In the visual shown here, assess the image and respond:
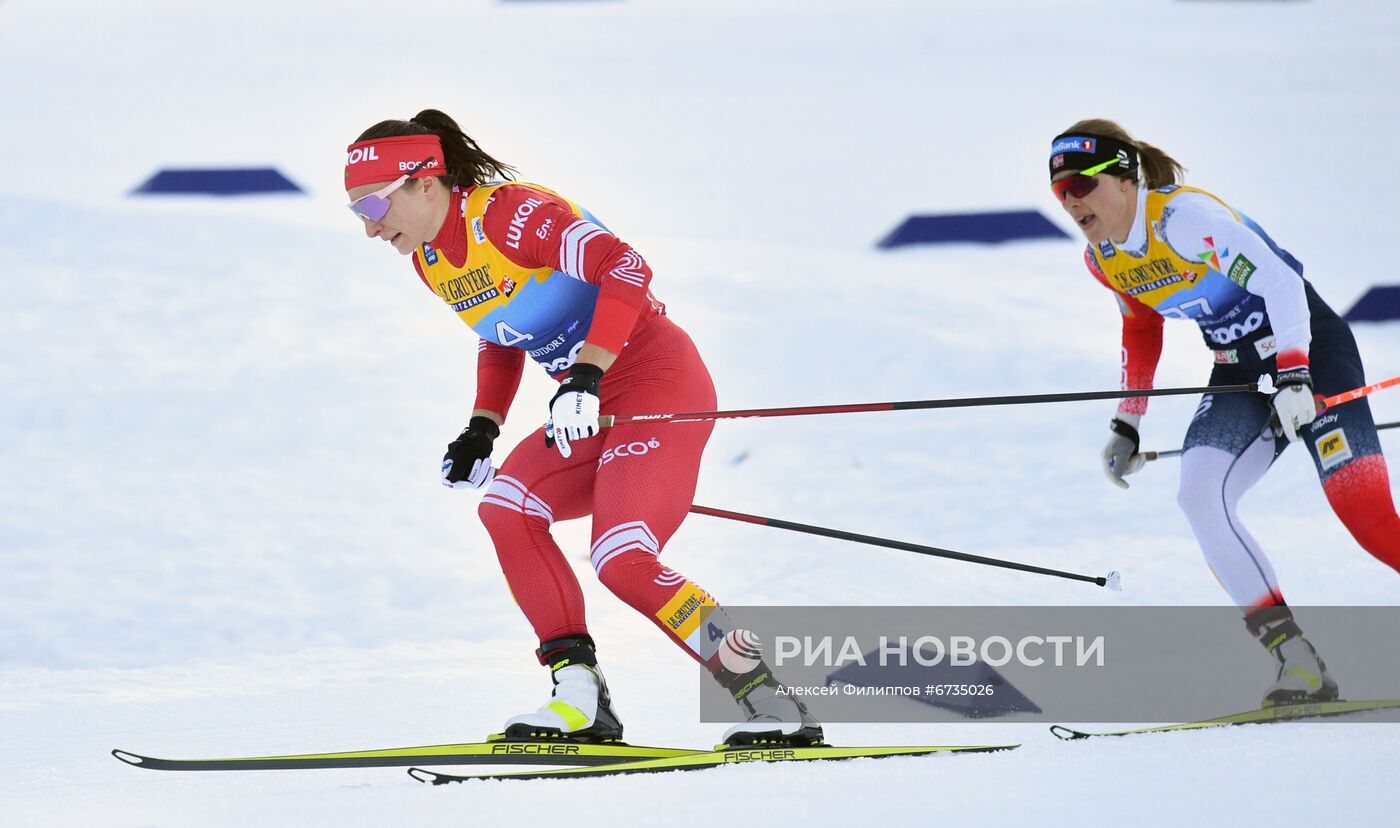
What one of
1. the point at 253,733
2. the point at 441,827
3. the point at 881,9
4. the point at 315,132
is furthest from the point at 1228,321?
A: the point at 881,9

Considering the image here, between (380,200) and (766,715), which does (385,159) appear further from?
(766,715)

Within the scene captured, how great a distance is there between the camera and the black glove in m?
3.58

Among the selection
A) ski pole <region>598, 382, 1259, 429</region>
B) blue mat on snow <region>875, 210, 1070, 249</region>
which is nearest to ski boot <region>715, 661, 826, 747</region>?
ski pole <region>598, 382, 1259, 429</region>

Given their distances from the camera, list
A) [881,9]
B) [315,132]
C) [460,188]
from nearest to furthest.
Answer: [460,188], [315,132], [881,9]

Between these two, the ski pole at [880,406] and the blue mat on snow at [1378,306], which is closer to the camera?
the ski pole at [880,406]

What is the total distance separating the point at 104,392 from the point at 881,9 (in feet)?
43.9

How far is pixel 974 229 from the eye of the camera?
12.0m

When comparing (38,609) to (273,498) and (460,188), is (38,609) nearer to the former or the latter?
(273,498)

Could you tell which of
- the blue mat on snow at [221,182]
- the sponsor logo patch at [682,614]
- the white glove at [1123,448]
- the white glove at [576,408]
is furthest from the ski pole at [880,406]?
the blue mat on snow at [221,182]

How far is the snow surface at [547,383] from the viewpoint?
324 cm

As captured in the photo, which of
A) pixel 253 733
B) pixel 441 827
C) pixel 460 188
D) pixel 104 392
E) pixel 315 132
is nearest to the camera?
pixel 441 827

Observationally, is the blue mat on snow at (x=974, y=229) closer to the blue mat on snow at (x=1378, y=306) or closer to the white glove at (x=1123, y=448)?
the blue mat on snow at (x=1378, y=306)

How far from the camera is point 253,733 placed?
4125 mm

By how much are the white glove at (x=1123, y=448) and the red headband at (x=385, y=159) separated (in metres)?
2.08
